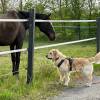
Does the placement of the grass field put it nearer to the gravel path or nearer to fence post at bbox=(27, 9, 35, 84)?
the gravel path

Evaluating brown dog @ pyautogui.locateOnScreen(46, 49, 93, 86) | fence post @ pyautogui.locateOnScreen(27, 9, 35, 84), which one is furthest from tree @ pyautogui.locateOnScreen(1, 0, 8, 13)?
fence post @ pyautogui.locateOnScreen(27, 9, 35, 84)

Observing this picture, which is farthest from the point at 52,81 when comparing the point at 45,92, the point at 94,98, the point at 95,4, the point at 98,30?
the point at 95,4

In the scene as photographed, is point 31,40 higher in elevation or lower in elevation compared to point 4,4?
lower

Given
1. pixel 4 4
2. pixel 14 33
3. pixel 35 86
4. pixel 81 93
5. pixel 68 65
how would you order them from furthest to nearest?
pixel 4 4
pixel 14 33
pixel 68 65
pixel 35 86
pixel 81 93

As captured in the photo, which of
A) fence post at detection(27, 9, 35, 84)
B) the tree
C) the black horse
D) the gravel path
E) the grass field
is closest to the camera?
the grass field

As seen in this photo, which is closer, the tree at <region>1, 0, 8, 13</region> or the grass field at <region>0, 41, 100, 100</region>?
the grass field at <region>0, 41, 100, 100</region>

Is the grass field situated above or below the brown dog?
below

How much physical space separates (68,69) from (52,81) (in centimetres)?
51

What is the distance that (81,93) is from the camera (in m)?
6.33

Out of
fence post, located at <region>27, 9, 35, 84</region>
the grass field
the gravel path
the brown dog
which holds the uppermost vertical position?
fence post, located at <region>27, 9, 35, 84</region>

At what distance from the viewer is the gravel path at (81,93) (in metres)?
5.91

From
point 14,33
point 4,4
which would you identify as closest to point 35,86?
point 14,33

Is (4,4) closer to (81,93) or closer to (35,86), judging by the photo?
(35,86)

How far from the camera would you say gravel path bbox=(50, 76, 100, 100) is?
19.4 ft
